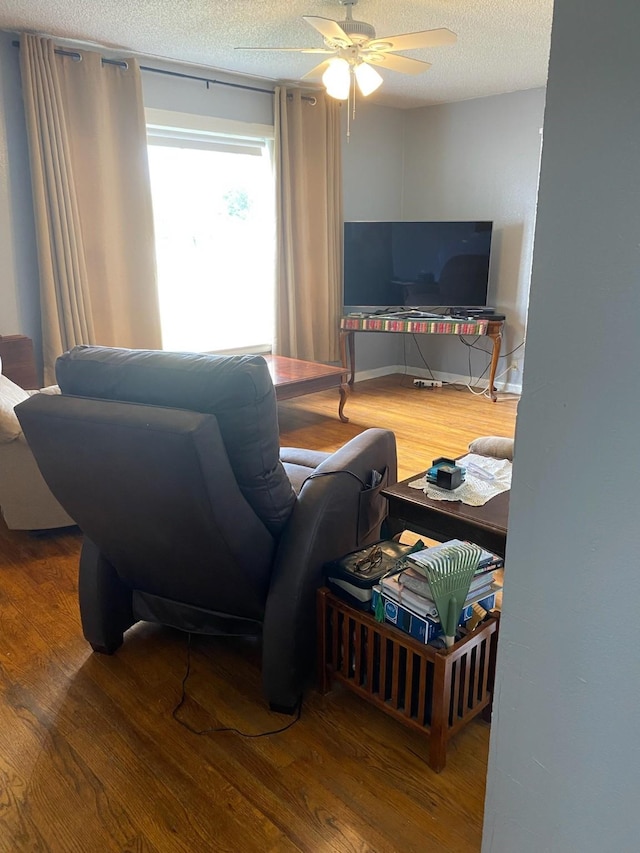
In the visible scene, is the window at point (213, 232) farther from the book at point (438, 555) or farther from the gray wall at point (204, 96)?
the book at point (438, 555)

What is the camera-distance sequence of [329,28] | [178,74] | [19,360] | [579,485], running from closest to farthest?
[579,485], [329,28], [19,360], [178,74]

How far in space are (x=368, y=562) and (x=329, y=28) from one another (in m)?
2.47

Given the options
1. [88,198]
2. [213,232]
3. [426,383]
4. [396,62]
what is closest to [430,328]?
[426,383]

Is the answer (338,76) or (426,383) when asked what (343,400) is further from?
(338,76)

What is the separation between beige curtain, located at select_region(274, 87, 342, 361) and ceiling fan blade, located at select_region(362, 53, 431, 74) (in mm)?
1577

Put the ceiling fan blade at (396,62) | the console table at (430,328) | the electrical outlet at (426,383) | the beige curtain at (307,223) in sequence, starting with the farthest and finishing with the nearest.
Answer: the electrical outlet at (426,383) < the console table at (430,328) < the beige curtain at (307,223) < the ceiling fan blade at (396,62)

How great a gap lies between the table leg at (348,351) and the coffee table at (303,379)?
31.3 inches

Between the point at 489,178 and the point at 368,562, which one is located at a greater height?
the point at 489,178

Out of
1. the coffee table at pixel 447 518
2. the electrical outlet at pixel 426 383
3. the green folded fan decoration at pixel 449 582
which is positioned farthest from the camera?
the electrical outlet at pixel 426 383

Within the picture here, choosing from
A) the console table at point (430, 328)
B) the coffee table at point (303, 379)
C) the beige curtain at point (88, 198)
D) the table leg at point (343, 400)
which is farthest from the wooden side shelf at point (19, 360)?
the console table at point (430, 328)

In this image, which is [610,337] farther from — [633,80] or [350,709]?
[350,709]

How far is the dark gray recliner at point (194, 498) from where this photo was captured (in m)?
1.50

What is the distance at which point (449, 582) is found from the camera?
1559 mm

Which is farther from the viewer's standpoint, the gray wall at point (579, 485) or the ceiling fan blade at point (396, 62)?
the ceiling fan blade at point (396, 62)
